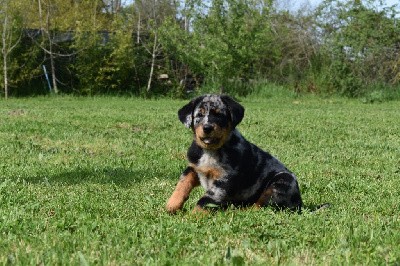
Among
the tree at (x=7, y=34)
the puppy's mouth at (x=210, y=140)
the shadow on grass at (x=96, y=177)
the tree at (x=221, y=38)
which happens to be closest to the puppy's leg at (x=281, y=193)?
the puppy's mouth at (x=210, y=140)

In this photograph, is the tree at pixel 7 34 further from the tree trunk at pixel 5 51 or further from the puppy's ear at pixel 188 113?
the puppy's ear at pixel 188 113

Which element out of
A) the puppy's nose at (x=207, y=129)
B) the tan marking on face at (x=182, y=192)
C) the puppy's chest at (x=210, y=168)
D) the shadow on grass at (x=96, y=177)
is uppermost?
the puppy's nose at (x=207, y=129)

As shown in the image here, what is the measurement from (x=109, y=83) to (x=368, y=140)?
1948 cm

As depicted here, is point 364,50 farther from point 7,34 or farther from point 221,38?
point 7,34

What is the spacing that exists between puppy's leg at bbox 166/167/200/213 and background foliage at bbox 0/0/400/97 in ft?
77.9

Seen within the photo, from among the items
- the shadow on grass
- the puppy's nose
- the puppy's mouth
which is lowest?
the shadow on grass

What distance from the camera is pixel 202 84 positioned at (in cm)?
3275

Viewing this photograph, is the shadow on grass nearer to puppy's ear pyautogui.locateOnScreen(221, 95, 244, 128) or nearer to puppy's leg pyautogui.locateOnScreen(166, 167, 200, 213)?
puppy's leg pyautogui.locateOnScreen(166, 167, 200, 213)

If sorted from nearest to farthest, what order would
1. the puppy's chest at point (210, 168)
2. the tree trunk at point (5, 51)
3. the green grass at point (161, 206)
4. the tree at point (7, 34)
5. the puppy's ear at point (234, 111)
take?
the green grass at point (161, 206), the puppy's chest at point (210, 168), the puppy's ear at point (234, 111), the tree trunk at point (5, 51), the tree at point (7, 34)

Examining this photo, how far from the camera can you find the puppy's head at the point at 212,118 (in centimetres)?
533

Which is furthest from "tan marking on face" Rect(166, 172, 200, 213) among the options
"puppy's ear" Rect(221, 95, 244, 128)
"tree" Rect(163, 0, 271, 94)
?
"tree" Rect(163, 0, 271, 94)

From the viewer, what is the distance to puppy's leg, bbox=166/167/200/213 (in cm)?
549

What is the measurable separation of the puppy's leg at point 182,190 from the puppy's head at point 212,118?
0.30 metres

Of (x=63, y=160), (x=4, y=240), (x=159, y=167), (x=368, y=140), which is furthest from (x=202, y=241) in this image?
(x=368, y=140)
